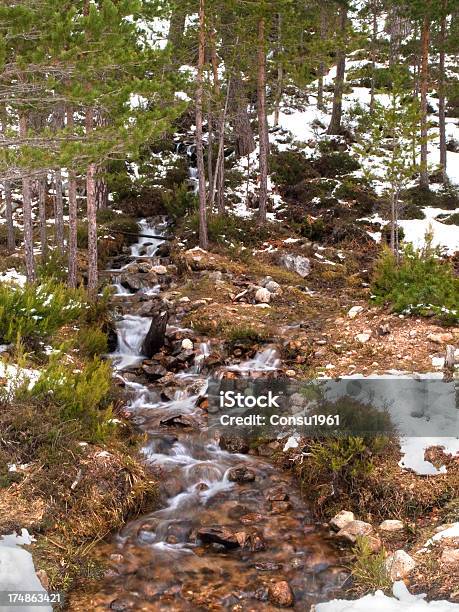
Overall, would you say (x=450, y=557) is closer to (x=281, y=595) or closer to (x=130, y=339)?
(x=281, y=595)

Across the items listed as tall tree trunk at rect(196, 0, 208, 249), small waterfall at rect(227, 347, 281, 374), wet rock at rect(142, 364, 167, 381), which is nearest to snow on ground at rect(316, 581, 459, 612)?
small waterfall at rect(227, 347, 281, 374)

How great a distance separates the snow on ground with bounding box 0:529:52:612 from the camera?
152 inches

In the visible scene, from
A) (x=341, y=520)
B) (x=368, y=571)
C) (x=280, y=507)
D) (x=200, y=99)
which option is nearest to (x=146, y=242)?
(x=200, y=99)

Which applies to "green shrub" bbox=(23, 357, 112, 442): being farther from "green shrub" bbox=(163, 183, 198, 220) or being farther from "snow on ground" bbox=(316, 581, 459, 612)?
"green shrub" bbox=(163, 183, 198, 220)

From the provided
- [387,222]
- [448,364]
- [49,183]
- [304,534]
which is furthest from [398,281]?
[49,183]

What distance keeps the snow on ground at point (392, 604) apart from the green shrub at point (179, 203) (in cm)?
1602

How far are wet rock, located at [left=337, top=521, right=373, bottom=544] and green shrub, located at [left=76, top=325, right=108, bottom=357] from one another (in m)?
5.30

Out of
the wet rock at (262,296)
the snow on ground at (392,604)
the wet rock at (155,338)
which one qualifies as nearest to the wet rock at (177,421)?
the wet rock at (155,338)

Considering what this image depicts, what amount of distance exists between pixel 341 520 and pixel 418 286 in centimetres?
539

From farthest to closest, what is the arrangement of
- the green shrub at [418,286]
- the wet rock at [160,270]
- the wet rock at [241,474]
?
the wet rock at [160,270]
the green shrub at [418,286]
the wet rock at [241,474]

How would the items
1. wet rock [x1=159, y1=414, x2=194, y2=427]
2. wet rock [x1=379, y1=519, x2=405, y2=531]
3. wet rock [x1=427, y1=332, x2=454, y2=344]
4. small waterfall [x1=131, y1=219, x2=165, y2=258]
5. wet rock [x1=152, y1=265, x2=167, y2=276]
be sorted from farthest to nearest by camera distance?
small waterfall [x1=131, y1=219, x2=165, y2=258] < wet rock [x1=152, y1=265, x2=167, y2=276] < wet rock [x1=427, y1=332, x2=454, y2=344] < wet rock [x1=159, y1=414, x2=194, y2=427] < wet rock [x1=379, y1=519, x2=405, y2=531]

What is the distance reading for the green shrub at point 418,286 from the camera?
28.9 ft

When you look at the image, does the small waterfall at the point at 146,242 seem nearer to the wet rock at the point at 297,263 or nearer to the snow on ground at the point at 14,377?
the wet rock at the point at 297,263

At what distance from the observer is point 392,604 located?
3.94 metres
